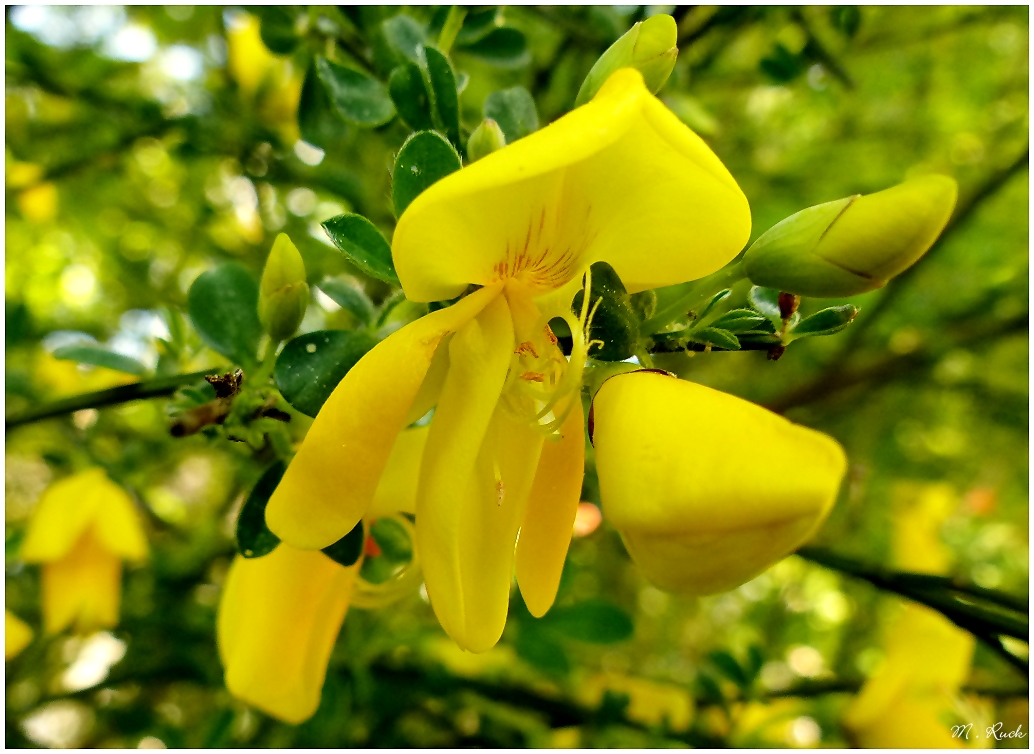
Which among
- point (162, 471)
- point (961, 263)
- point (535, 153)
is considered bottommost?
point (162, 471)

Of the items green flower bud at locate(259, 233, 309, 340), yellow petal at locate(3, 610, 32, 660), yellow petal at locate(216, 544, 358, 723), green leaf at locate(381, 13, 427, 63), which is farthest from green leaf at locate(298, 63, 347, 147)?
yellow petal at locate(3, 610, 32, 660)

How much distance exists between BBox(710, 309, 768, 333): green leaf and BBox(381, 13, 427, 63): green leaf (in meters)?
0.28

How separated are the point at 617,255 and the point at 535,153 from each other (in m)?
0.10

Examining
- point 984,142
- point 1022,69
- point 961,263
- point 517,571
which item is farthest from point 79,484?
point 1022,69

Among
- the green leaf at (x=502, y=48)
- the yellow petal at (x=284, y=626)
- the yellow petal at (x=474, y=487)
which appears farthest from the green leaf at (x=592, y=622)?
the green leaf at (x=502, y=48)

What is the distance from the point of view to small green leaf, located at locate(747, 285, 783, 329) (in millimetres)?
399

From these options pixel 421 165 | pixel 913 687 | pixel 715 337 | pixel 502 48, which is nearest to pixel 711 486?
pixel 715 337

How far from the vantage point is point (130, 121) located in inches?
38.1

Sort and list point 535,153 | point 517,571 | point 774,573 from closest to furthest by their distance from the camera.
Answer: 1. point 535,153
2. point 517,571
3. point 774,573

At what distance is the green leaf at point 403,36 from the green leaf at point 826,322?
0.31 m

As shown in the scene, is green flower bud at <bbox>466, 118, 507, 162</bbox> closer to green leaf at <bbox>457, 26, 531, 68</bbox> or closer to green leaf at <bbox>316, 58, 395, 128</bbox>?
green leaf at <bbox>316, 58, 395, 128</bbox>

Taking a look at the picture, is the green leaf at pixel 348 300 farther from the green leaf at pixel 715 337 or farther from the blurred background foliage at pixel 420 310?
the green leaf at pixel 715 337

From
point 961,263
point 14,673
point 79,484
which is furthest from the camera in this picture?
point 961,263

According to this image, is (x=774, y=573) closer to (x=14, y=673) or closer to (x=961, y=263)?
(x=961, y=263)
